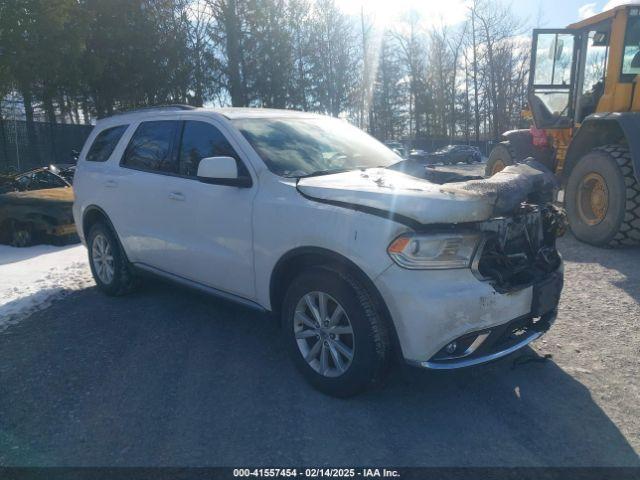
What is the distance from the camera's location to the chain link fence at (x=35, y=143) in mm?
18344

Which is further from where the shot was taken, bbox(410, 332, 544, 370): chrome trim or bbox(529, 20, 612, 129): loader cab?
bbox(529, 20, 612, 129): loader cab

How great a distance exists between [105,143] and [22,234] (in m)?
4.06

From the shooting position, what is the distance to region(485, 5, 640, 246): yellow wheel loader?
6691mm

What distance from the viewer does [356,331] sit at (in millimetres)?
3105

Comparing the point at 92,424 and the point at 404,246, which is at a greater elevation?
the point at 404,246

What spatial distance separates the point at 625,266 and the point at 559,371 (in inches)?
124

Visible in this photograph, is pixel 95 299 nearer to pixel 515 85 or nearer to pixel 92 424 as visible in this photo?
pixel 92 424

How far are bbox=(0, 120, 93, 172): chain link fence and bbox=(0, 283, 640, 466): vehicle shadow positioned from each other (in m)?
16.6

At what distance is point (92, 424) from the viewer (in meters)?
3.17

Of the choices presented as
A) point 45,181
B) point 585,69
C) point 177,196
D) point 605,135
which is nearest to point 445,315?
point 177,196

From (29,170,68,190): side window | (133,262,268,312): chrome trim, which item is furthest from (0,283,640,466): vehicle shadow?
(29,170,68,190): side window

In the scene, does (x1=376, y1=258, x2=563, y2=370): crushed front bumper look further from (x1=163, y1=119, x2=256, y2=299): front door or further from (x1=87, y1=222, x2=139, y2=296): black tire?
(x1=87, y1=222, x2=139, y2=296): black tire

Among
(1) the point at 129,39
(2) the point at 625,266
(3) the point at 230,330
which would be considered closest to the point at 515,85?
(1) the point at 129,39

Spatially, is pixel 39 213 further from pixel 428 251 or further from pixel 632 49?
pixel 632 49
